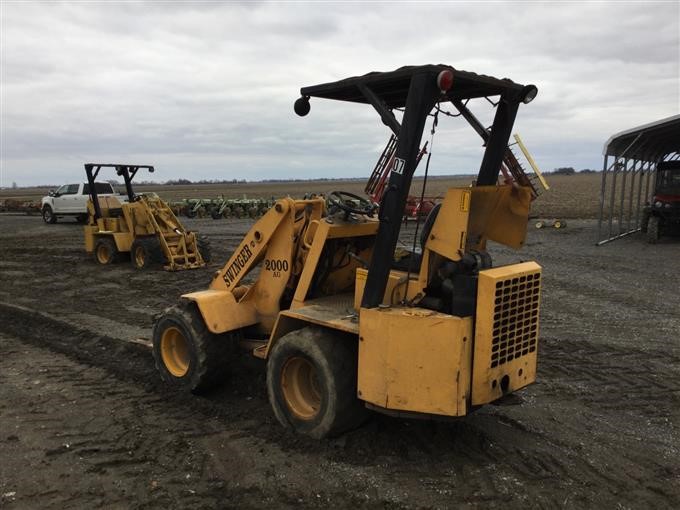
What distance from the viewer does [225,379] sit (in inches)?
217

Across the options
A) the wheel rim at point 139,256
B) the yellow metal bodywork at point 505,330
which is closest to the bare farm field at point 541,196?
the yellow metal bodywork at point 505,330

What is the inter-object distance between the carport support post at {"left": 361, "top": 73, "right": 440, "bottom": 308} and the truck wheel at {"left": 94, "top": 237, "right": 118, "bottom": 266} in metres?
11.7

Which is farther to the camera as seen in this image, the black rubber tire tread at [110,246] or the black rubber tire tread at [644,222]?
the black rubber tire tread at [644,222]

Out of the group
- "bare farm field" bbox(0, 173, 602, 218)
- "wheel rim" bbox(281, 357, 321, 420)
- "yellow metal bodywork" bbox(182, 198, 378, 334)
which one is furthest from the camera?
"bare farm field" bbox(0, 173, 602, 218)

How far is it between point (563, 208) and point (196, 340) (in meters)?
30.0

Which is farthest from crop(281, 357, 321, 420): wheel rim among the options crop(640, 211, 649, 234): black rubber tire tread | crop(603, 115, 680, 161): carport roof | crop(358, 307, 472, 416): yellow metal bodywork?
crop(640, 211, 649, 234): black rubber tire tread

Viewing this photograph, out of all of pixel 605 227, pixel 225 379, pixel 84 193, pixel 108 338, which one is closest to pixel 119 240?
pixel 108 338

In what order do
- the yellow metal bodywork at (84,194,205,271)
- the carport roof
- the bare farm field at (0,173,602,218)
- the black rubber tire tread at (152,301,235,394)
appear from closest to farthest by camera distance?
the black rubber tire tread at (152,301,235,394)
the yellow metal bodywork at (84,194,205,271)
the carport roof
the bare farm field at (0,173,602,218)

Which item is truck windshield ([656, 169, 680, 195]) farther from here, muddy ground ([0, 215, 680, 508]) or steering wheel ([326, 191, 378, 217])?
steering wheel ([326, 191, 378, 217])

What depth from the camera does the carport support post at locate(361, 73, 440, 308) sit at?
3697 mm

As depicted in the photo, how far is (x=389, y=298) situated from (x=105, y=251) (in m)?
12.0

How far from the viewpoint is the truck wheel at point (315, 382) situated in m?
4.19

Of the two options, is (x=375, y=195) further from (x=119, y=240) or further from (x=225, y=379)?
(x=119, y=240)

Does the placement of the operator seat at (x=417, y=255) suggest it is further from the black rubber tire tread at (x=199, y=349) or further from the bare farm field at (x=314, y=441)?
the black rubber tire tread at (x=199, y=349)
